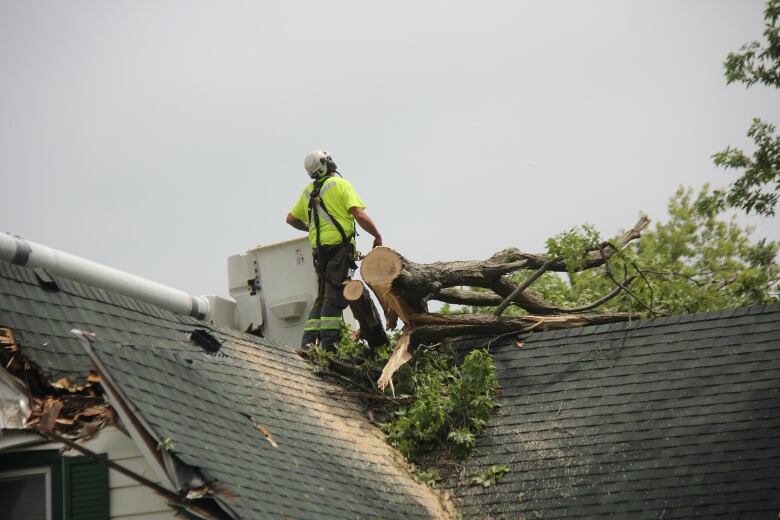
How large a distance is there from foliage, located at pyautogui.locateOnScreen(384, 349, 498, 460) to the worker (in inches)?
40.2

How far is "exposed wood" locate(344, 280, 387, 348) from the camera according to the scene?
12.7m

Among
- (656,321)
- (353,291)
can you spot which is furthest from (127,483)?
(656,321)

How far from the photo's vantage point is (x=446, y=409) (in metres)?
11.9

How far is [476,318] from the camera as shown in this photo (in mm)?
13391

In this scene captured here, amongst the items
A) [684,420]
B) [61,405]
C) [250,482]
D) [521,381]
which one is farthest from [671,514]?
[61,405]

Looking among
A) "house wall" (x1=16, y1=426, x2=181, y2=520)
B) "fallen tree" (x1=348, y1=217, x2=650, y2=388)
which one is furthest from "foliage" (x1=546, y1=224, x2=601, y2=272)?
"house wall" (x1=16, y1=426, x2=181, y2=520)

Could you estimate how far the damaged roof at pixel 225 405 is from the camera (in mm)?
7961

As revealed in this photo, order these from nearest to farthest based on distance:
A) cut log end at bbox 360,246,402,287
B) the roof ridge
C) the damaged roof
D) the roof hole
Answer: the damaged roof < the roof hole < the roof ridge < cut log end at bbox 360,246,402,287

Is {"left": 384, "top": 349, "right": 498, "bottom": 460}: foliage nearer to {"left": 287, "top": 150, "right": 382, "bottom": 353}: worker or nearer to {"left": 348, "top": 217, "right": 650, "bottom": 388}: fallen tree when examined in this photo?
{"left": 348, "top": 217, "right": 650, "bottom": 388}: fallen tree

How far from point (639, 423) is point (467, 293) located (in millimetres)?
3799

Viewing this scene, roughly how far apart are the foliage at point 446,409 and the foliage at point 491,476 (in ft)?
1.37

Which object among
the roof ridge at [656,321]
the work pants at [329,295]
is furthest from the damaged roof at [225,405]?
the roof ridge at [656,321]

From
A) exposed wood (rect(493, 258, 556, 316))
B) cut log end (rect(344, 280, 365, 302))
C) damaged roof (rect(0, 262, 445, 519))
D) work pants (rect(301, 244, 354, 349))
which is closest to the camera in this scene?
damaged roof (rect(0, 262, 445, 519))

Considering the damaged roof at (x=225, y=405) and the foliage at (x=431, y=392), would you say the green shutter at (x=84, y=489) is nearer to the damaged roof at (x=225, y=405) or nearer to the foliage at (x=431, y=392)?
the damaged roof at (x=225, y=405)
